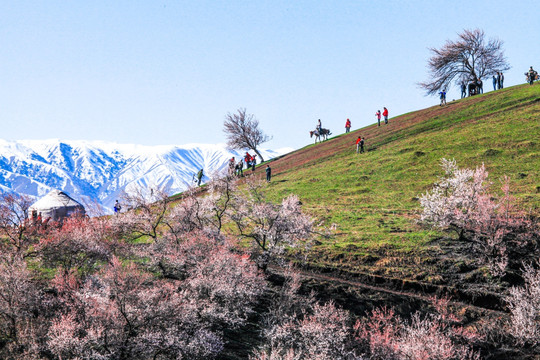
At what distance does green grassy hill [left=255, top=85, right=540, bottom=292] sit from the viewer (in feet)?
104

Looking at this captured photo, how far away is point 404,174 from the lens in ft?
158

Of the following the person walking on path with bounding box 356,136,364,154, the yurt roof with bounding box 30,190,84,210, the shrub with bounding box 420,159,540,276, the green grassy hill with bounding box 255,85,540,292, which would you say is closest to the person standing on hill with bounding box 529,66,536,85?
the green grassy hill with bounding box 255,85,540,292

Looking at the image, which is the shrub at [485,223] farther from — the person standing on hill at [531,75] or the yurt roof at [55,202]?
the person standing on hill at [531,75]

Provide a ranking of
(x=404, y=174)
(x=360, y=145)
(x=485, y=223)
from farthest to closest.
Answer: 1. (x=360, y=145)
2. (x=404, y=174)
3. (x=485, y=223)

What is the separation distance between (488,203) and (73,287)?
2807cm

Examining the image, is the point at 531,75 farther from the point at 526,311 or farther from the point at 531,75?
the point at 526,311

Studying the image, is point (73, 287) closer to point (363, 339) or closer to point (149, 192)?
point (149, 192)

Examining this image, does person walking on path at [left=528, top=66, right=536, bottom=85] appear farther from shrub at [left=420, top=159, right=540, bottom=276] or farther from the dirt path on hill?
the dirt path on hill

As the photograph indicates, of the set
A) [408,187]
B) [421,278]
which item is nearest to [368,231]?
[421,278]

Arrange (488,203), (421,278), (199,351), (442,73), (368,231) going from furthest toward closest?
→ (442,73)
(368,231)
(488,203)
(421,278)
(199,351)

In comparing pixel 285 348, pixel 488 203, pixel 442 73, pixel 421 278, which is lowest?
pixel 285 348

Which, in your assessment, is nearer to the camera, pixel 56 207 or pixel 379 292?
pixel 379 292

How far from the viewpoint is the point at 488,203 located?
31.2 meters

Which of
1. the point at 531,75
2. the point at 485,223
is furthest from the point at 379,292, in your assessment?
the point at 531,75
